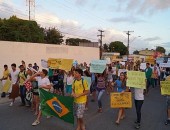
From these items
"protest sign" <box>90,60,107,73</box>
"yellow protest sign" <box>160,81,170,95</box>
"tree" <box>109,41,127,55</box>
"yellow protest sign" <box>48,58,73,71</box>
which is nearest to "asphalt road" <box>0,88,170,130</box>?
"yellow protest sign" <box>160,81,170,95</box>

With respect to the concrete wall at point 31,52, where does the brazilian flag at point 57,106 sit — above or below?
below

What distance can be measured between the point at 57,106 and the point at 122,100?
2377 mm

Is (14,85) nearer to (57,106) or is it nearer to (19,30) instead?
(57,106)

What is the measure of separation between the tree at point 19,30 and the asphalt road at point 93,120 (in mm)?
44856

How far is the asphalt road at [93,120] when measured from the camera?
843cm

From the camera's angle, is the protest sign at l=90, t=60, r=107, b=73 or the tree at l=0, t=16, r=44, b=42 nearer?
the protest sign at l=90, t=60, r=107, b=73

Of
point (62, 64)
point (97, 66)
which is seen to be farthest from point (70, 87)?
point (97, 66)

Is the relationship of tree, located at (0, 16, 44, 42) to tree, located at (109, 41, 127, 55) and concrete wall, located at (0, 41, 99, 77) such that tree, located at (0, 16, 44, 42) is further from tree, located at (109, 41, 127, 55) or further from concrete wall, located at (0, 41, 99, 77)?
tree, located at (109, 41, 127, 55)

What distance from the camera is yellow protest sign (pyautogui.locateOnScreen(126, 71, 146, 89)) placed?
8.66m

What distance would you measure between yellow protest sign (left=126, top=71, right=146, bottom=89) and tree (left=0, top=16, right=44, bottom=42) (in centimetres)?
4720

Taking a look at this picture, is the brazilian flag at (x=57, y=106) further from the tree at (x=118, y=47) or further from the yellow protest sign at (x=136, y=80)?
the tree at (x=118, y=47)

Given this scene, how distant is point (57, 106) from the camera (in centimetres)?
794

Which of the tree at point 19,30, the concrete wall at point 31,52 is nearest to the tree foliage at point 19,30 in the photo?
the tree at point 19,30

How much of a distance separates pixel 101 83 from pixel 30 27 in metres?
50.2
